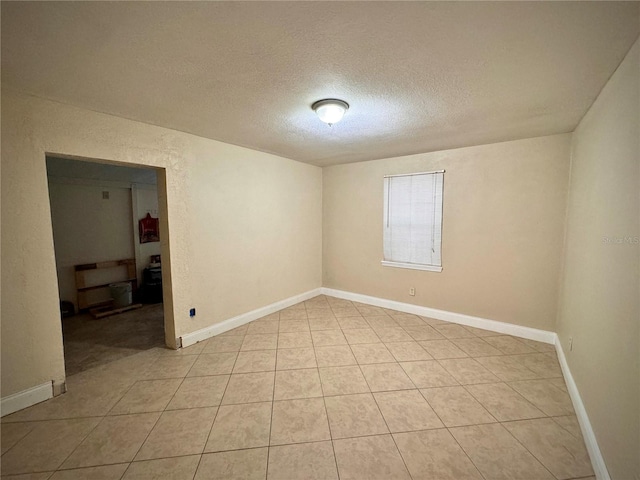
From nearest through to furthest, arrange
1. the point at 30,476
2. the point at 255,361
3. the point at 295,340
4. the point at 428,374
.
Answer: the point at 30,476 → the point at 428,374 → the point at 255,361 → the point at 295,340

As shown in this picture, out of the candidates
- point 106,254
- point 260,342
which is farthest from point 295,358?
point 106,254

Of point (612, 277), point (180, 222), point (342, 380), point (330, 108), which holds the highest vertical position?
point (330, 108)

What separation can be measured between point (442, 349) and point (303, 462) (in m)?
2.00

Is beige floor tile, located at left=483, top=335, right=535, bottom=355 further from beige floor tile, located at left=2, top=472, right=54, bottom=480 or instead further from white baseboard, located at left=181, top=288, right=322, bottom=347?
beige floor tile, located at left=2, top=472, right=54, bottom=480

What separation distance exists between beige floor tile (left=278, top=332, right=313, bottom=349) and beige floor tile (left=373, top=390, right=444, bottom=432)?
111 cm

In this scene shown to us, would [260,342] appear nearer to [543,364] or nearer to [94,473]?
[94,473]

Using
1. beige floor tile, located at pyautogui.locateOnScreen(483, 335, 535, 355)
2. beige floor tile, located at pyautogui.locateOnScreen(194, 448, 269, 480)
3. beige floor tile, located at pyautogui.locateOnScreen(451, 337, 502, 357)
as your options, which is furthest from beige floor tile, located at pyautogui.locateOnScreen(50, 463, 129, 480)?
beige floor tile, located at pyautogui.locateOnScreen(483, 335, 535, 355)

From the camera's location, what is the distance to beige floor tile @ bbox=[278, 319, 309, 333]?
344 centimetres

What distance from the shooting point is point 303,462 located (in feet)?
5.12

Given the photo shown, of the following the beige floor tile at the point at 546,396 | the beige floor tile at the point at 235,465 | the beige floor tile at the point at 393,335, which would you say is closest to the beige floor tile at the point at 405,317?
the beige floor tile at the point at 393,335

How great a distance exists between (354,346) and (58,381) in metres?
2.72

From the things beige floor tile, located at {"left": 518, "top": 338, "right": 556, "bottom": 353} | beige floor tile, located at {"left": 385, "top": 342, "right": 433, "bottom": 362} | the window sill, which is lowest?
beige floor tile, located at {"left": 385, "top": 342, "right": 433, "bottom": 362}

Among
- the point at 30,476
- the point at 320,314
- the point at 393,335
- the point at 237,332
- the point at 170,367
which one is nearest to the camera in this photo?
the point at 30,476

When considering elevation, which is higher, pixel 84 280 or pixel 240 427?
pixel 84 280
